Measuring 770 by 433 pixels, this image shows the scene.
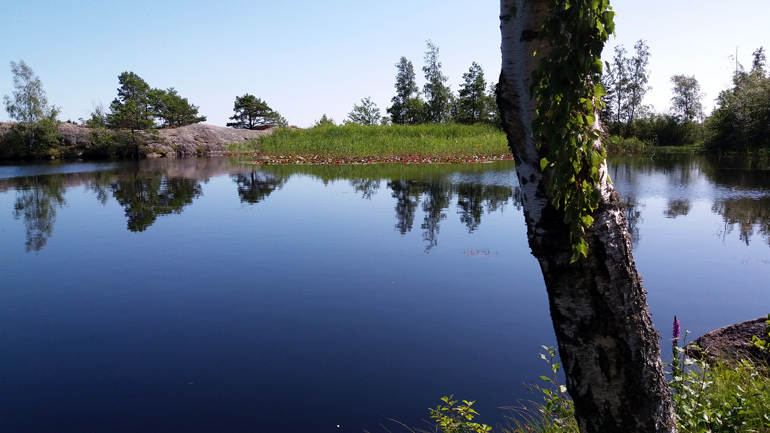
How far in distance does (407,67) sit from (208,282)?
4305cm

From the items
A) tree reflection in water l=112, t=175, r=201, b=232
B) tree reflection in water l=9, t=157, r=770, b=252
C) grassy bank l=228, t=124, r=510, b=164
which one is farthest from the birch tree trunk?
grassy bank l=228, t=124, r=510, b=164

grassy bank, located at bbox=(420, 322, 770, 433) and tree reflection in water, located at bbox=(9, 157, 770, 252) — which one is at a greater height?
tree reflection in water, located at bbox=(9, 157, 770, 252)

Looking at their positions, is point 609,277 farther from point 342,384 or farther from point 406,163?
point 406,163

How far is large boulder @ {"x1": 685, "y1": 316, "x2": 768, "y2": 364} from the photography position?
3689 mm

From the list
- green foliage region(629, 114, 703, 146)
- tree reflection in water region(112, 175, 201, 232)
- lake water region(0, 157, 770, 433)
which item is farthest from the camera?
green foliage region(629, 114, 703, 146)

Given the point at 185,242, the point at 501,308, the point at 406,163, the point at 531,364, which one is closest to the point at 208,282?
the point at 185,242

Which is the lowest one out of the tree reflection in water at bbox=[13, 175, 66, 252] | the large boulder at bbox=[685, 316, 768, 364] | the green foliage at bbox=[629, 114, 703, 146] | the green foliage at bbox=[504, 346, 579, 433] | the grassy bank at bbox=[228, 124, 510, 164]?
the green foliage at bbox=[504, 346, 579, 433]

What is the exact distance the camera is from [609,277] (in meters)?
1.83

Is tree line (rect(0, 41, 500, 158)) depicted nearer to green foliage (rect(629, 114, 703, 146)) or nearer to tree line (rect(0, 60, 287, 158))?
tree line (rect(0, 60, 287, 158))

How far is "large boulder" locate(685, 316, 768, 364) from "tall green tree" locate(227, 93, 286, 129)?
5127cm

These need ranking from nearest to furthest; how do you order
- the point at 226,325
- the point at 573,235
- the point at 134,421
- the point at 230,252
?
the point at 573,235 < the point at 134,421 < the point at 226,325 < the point at 230,252

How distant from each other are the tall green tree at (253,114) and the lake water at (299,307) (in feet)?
139

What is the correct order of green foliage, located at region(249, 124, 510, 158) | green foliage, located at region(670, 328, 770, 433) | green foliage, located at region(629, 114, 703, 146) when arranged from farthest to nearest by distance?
green foliage, located at region(629, 114, 703, 146), green foliage, located at region(249, 124, 510, 158), green foliage, located at region(670, 328, 770, 433)

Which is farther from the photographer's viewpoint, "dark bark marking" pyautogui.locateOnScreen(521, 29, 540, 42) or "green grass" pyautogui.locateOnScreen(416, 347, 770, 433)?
"green grass" pyautogui.locateOnScreen(416, 347, 770, 433)
